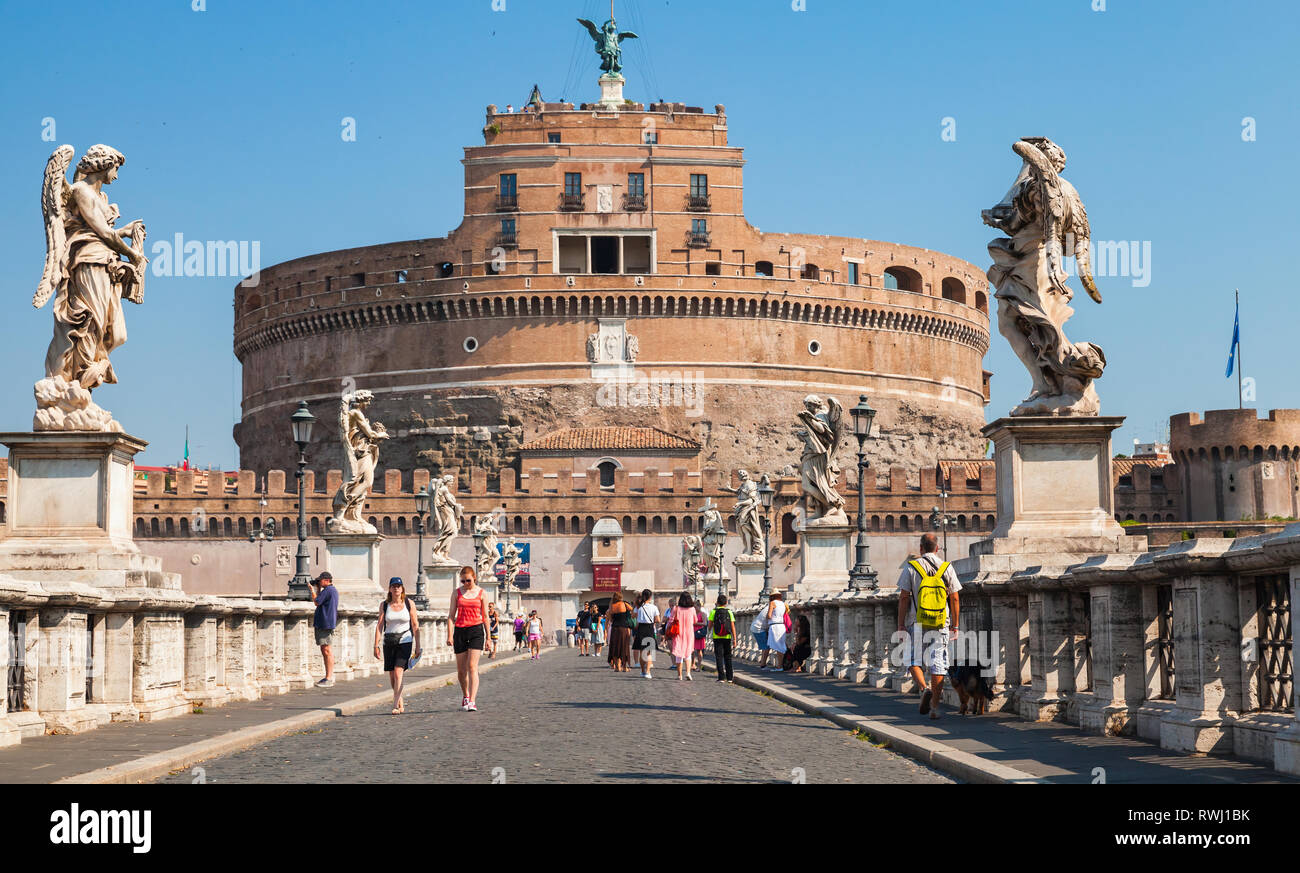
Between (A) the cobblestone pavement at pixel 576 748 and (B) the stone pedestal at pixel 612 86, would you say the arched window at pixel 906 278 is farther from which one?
(A) the cobblestone pavement at pixel 576 748

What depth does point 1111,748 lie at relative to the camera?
7.45 meters

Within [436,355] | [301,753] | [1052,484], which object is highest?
[436,355]

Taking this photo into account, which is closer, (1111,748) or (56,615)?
(1111,748)

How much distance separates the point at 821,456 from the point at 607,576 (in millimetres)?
45880

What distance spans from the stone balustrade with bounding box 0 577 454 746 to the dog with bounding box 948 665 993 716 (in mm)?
4675

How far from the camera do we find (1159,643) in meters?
7.82

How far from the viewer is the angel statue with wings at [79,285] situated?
9.98m

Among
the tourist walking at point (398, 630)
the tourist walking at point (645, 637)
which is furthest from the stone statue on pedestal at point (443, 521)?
the tourist walking at point (398, 630)

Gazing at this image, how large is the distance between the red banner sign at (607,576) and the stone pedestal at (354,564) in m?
45.6

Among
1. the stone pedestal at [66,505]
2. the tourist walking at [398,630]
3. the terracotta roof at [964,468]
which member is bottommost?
the tourist walking at [398,630]

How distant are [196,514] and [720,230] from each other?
25433 millimetres
